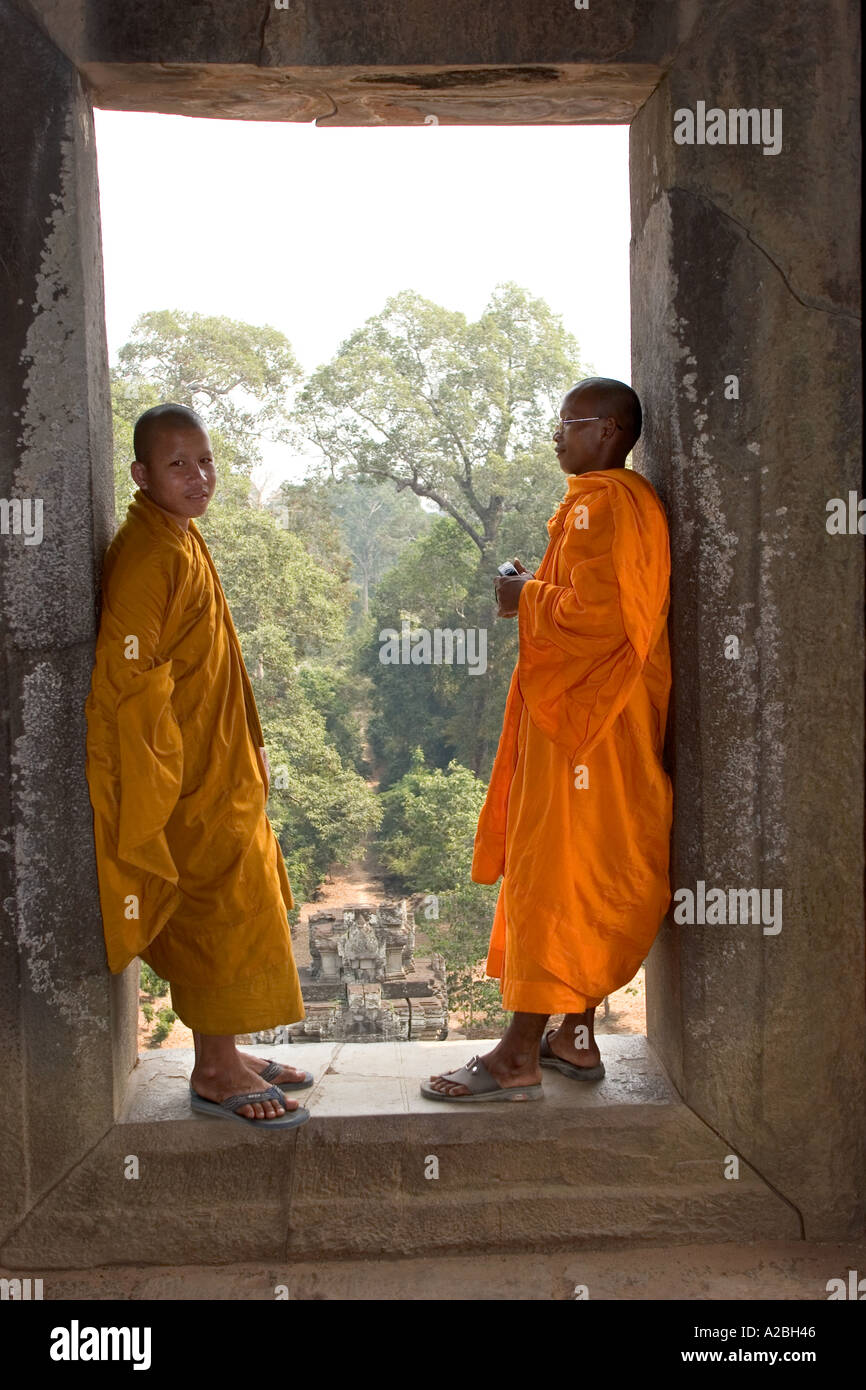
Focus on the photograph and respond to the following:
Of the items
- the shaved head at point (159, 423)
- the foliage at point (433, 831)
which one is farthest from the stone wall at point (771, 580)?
the foliage at point (433, 831)

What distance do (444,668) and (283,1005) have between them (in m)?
19.0

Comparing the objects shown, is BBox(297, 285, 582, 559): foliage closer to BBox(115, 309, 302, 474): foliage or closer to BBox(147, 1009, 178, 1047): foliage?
BBox(115, 309, 302, 474): foliage

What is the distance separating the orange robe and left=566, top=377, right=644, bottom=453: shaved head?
0.18m

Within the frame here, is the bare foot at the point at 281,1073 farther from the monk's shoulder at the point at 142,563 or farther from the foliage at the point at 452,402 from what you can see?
the foliage at the point at 452,402

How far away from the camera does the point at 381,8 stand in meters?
2.68

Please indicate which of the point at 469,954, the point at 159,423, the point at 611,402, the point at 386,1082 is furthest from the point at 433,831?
the point at 159,423

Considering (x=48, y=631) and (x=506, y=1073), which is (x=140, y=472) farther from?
(x=506, y=1073)

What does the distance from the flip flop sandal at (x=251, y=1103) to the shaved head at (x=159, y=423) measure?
5.21ft


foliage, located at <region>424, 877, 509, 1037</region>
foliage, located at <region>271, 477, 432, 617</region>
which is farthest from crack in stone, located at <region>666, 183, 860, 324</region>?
foliage, located at <region>271, 477, 432, 617</region>

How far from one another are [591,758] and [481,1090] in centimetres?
88

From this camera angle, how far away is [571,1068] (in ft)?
9.85

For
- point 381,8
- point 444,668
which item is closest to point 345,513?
point 444,668

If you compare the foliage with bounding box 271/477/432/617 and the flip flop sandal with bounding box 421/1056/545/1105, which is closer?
the flip flop sandal with bounding box 421/1056/545/1105

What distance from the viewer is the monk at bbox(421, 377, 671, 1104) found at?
2.71 meters
